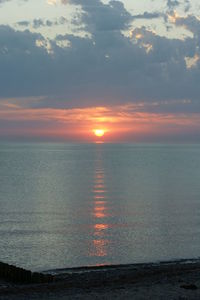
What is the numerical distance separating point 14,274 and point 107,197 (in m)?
59.1

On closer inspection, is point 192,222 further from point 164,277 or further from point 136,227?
point 164,277

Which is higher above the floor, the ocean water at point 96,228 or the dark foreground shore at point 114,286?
the dark foreground shore at point 114,286

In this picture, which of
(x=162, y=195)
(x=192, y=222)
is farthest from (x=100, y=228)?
(x=162, y=195)

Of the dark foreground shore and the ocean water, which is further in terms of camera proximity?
the ocean water

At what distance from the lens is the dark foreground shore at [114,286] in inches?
925

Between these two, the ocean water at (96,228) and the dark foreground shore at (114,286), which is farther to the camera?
the ocean water at (96,228)

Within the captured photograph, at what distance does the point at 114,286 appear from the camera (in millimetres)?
26359

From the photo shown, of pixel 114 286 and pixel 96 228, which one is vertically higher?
pixel 114 286

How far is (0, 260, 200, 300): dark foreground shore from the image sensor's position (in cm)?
2348

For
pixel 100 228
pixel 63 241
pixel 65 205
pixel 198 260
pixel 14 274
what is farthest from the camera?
pixel 65 205

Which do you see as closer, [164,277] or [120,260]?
[164,277]

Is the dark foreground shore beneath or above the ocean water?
above

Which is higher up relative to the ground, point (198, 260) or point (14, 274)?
point (14, 274)

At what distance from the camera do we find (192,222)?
58719 millimetres
